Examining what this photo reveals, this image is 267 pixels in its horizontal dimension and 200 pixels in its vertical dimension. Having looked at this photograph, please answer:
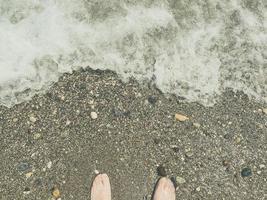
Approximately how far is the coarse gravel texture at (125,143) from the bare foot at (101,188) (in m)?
0.06

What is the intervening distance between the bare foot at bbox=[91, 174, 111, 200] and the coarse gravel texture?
0.19 ft

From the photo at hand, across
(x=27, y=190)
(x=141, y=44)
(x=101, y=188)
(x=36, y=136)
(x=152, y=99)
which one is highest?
(x=141, y=44)

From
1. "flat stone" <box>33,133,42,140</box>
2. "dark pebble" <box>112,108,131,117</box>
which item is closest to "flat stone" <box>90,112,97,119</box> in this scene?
"dark pebble" <box>112,108,131,117</box>

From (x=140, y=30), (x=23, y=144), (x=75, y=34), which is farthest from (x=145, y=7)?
(x=23, y=144)

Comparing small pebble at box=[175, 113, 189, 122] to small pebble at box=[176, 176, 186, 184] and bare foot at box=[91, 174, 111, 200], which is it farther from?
bare foot at box=[91, 174, 111, 200]

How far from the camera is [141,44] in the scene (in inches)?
188

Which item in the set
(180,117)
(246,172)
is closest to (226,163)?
(246,172)

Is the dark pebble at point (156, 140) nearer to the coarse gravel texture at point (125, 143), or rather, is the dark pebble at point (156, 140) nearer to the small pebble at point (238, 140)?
the coarse gravel texture at point (125, 143)

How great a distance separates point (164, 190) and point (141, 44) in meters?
1.54

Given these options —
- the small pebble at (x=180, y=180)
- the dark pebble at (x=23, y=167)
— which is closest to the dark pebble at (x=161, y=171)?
the small pebble at (x=180, y=180)

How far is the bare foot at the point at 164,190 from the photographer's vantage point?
3998 mm

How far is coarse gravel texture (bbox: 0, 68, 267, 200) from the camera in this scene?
160 inches

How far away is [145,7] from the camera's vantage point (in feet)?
16.4

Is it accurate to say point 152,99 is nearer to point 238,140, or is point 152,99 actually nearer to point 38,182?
point 238,140
